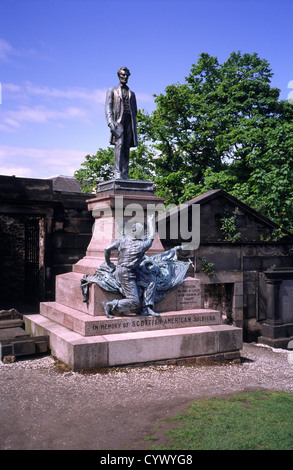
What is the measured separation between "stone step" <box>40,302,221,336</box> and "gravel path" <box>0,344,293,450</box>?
75 centimetres

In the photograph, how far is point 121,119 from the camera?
30.1 feet

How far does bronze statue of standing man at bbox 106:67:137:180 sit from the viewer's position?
9195mm

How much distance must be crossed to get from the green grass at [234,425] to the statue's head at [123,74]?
6.82m

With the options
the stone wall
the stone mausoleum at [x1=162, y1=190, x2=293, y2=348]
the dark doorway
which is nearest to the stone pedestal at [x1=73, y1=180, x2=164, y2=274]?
the stone wall

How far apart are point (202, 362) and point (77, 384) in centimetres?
253

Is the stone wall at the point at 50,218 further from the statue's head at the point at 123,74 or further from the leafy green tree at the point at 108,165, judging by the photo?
the leafy green tree at the point at 108,165

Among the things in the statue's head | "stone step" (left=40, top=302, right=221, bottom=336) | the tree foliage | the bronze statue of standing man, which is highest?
the tree foliage

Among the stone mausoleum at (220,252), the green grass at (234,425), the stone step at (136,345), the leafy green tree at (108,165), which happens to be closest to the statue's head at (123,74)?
the stone mausoleum at (220,252)

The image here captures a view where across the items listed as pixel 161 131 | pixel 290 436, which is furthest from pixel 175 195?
pixel 290 436

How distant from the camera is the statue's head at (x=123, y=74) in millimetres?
9266

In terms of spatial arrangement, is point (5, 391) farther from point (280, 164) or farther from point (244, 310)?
point (280, 164)

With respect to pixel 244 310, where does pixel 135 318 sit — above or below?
above

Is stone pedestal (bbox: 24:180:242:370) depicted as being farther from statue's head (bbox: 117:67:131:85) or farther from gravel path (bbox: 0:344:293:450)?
statue's head (bbox: 117:67:131:85)
